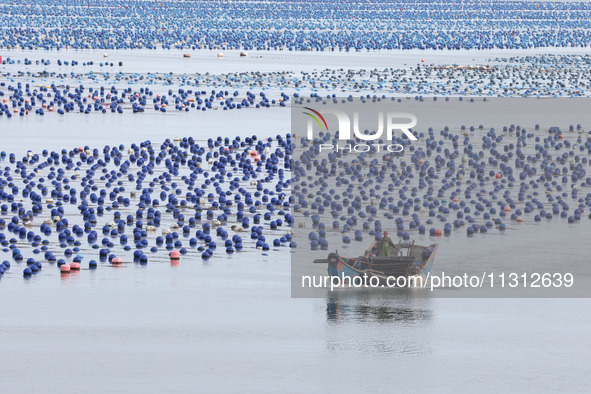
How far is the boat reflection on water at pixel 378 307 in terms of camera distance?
2512 centimetres

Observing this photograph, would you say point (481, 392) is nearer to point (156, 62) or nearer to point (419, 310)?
point (419, 310)

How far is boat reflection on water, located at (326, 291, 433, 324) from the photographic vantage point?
2512cm

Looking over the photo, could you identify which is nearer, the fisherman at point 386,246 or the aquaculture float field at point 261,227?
the aquaculture float field at point 261,227

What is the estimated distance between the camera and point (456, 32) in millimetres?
136250

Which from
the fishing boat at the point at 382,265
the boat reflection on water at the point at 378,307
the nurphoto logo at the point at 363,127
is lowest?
the boat reflection on water at the point at 378,307

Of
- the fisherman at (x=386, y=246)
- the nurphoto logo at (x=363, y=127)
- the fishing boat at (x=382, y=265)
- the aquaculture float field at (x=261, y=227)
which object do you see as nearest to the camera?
the aquaculture float field at (x=261, y=227)

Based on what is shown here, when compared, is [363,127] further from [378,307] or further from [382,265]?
[378,307]

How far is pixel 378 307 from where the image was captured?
2611cm

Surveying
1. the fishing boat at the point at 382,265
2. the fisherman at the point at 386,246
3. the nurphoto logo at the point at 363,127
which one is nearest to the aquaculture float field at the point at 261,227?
the fishing boat at the point at 382,265

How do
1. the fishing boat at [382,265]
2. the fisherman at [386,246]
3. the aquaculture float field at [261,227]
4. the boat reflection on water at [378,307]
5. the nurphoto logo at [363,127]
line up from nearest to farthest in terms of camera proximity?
the aquaculture float field at [261,227] < the boat reflection on water at [378,307] < the fishing boat at [382,265] < the fisherman at [386,246] < the nurphoto logo at [363,127]

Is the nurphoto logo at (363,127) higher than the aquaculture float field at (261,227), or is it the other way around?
the nurphoto logo at (363,127)

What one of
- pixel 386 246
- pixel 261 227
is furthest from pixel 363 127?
pixel 386 246

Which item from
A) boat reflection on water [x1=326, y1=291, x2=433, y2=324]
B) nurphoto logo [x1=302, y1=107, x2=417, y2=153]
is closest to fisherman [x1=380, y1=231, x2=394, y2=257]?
boat reflection on water [x1=326, y1=291, x2=433, y2=324]

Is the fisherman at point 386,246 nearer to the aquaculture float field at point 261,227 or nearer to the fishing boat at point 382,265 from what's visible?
the fishing boat at point 382,265
